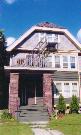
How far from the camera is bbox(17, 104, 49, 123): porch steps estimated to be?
1077 inches

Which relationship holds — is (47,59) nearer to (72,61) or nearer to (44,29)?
(72,61)

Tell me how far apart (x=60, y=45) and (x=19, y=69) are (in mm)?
8947

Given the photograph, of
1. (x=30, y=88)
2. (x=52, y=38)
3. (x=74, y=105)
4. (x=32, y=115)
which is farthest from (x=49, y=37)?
(x=32, y=115)

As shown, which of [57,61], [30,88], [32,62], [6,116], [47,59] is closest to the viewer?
[6,116]

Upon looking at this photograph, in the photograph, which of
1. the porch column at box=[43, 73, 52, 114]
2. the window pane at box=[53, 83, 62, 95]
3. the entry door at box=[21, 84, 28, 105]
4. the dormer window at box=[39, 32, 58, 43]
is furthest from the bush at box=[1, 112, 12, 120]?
the dormer window at box=[39, 32, 58, 43]

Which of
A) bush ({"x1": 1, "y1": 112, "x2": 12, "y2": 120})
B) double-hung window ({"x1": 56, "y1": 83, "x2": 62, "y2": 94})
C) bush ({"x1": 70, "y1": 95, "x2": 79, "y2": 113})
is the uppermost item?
double-hung window ({"x1": 56, "y1": 83, "x2": 62, "y2": 94})

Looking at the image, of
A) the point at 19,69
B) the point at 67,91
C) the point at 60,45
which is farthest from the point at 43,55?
the point at 19,69

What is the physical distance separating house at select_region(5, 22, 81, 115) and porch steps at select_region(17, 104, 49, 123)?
13.7ft

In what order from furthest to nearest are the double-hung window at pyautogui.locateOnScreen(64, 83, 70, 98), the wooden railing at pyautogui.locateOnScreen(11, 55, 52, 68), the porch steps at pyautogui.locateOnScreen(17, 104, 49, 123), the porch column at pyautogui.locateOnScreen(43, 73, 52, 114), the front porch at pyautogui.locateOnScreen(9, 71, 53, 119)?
1. the double-hung window at pyautogui.locateOnScreen(64, 83, 70, 98)
2. the wooden railing at pyautogui.locateOnScreen(11, 55, 52, 68)
3. the front porch at pyautogui.locateOnScreen(9, 71, 53, 119)
4. the porch column at pyautogui.locateOnScreen(43, 73, 52, 114)
5. the porch steps at pyautogui.locateOnScreen(17, 104, 49, 123)

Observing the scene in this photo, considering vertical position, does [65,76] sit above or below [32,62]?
below

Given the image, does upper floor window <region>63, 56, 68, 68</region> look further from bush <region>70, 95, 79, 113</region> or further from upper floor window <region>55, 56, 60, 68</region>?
bush <region>70, 95, 79, 113</region>

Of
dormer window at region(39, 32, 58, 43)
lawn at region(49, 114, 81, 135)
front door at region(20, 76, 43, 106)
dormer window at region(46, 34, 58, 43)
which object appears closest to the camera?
lawn at region(49, 114, 81, 135)

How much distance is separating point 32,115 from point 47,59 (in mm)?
9733

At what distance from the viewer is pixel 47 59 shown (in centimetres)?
3597
